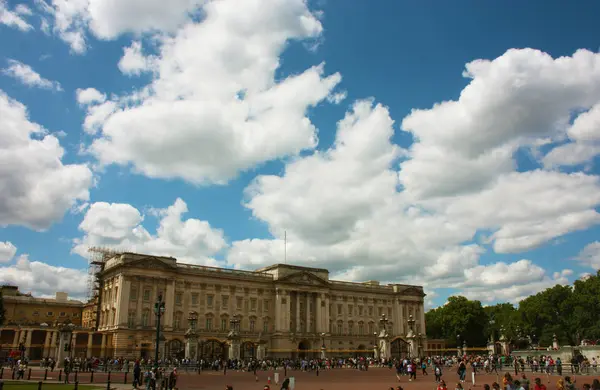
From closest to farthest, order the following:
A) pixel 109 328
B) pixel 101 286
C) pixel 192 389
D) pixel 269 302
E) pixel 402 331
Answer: pixel 192 389 < pixel 109 328 < pixel 101 286 < pixel 269 302 < pixel 402 331

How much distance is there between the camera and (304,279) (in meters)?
86.0

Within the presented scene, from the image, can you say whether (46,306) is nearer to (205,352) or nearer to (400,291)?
(205,352)

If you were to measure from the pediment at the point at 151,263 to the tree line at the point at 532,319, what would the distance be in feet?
220

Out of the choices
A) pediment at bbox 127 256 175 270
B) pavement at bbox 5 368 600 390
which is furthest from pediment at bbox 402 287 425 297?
pavement at bbox 5 368 600 390

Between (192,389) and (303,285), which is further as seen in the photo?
(303,285)

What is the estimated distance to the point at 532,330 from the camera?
328 feet

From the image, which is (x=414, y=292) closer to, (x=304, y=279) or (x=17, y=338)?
(x=304, y=279)

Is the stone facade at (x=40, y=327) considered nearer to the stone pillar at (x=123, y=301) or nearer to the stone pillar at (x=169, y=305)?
the stone pillar at (x=123, y=301)

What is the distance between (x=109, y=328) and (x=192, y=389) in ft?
141

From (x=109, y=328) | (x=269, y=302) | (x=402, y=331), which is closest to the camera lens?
(x=109, y=328)

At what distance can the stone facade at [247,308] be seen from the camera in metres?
67.2

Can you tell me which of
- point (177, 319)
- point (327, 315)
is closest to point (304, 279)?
point (327, 315)

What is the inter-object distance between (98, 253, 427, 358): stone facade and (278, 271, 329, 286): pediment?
0.18 metres

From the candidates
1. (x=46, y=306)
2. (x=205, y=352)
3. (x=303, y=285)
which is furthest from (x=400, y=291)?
(x=46, y=306)
